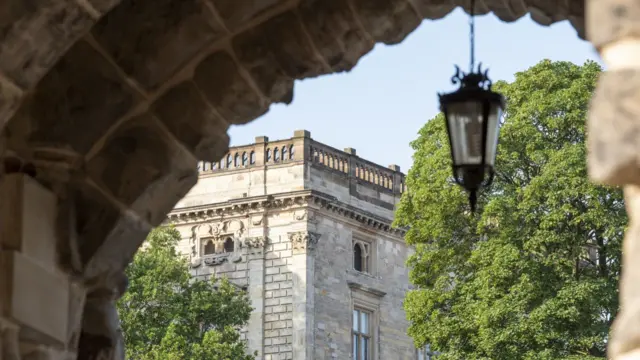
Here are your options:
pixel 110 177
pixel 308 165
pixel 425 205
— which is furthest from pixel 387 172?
pixel 110 177

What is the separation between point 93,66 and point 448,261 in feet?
105

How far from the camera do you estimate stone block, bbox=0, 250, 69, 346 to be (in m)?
6.74

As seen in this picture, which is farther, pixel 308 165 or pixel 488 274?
pixel 308 165

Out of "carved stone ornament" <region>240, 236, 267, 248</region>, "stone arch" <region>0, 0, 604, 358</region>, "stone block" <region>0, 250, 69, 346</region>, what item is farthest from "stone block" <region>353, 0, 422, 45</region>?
"carved stone ornament" <region>240, 236, 267, 248</region>

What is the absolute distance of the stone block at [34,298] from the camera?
674 cm

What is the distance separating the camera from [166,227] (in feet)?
152

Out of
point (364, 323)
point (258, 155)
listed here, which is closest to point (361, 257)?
point (364, 323)

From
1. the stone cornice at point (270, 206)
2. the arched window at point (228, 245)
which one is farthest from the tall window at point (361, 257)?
the arched window at point (228, 245)

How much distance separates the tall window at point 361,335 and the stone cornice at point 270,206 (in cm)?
338

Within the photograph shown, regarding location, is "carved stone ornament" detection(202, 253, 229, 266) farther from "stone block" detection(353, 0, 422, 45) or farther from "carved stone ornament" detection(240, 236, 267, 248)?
"stone block" detection(353, 0, 422, 45)

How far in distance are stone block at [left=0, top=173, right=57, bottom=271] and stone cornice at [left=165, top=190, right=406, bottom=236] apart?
158 ft

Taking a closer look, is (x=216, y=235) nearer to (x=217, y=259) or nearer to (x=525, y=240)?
(x=217, y=259)

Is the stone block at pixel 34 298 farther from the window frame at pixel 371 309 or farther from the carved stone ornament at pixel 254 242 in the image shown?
the window frame at pixel 371 309

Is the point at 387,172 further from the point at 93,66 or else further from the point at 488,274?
the point at 93,66
